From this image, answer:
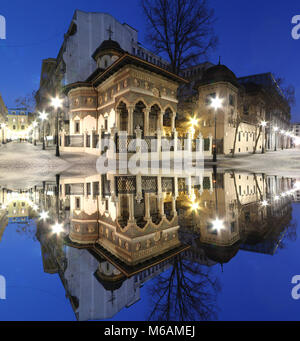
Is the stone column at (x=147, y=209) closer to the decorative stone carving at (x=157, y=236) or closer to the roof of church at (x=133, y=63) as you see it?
the decorative stone carving at (x=157, y=236)

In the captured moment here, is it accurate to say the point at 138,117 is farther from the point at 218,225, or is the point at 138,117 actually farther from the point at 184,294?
the point at 184,294

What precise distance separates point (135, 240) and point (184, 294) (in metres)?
1.01

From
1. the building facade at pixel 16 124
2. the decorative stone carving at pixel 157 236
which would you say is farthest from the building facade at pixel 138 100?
the building facade at pixel 16 124

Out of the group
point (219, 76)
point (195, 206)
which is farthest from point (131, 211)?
point (219, 76)

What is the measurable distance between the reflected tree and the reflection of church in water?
0.12 meters

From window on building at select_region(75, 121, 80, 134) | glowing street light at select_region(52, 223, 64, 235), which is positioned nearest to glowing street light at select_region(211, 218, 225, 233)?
glowing street light at select_region(52, 223, 64, 235)

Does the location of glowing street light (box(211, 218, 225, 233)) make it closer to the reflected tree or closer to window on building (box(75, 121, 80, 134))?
the reflected tree

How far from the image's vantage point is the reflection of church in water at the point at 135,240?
5.39ft

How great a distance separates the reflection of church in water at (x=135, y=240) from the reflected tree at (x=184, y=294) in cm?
12

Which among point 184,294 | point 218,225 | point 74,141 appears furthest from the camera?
point 74,141

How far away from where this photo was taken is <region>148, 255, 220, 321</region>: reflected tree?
134cm

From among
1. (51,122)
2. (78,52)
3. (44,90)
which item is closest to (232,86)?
(78,52)

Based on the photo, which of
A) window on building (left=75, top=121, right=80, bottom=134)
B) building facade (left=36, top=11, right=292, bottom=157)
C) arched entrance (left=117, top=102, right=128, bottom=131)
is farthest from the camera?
window on building (left=75, top=121, right=80, bottom=134)

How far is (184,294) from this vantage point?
1599 millimetres
